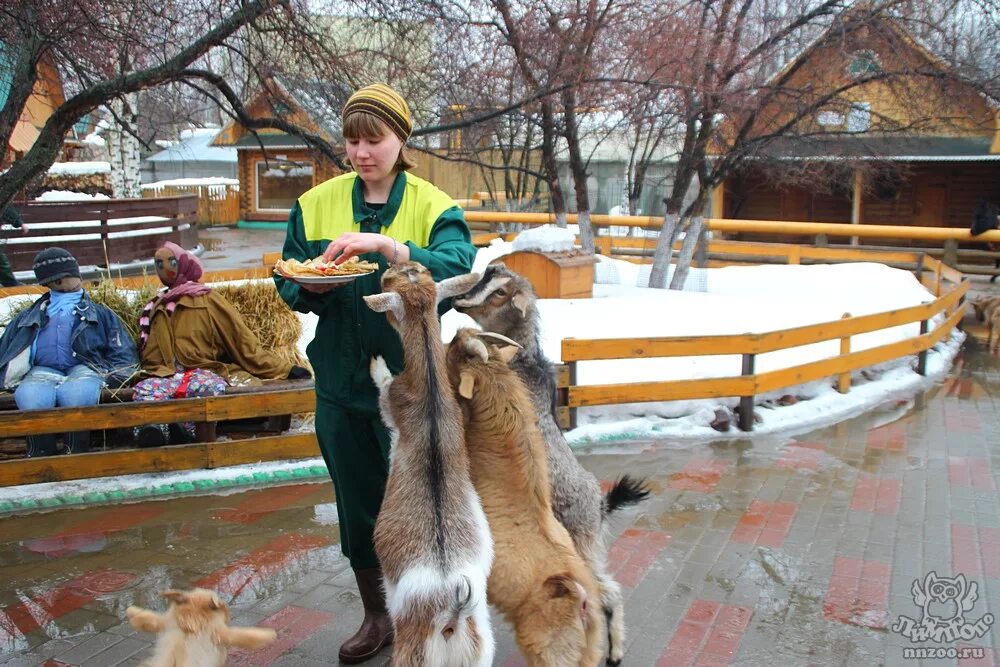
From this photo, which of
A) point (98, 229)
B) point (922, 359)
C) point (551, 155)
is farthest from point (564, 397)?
point (98, 229)

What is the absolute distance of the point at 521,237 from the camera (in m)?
11.5

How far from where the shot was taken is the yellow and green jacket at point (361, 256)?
3.08 metres

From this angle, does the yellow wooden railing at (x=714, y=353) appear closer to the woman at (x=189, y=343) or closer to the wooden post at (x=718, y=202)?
the woman at (x=189, y=343)

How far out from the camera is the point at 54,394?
19.5 feet

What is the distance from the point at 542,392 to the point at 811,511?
9.38 feet

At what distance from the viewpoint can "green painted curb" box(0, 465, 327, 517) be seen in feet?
Result: 18.3

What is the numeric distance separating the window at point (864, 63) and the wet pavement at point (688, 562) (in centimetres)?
665

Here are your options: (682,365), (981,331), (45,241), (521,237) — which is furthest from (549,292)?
(45,241)

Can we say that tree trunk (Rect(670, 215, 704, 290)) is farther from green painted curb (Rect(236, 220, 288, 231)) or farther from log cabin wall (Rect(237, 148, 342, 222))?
green painted curb (Rect(236, 220, 288, 231))

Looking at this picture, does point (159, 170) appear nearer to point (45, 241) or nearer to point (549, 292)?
point (45, 241)

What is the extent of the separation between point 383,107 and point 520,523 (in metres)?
1.57

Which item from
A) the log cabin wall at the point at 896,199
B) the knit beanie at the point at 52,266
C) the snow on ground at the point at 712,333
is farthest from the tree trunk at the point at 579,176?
the log cabin wall at the point at 896,199

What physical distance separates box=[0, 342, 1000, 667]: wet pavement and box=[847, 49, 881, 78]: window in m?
6.65

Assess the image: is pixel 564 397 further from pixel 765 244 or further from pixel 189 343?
pixel 765 244
